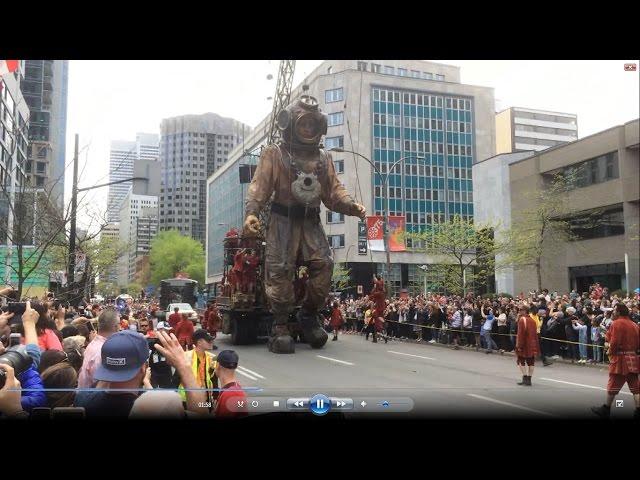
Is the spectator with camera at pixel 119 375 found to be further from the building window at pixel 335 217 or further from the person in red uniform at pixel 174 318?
the person in red uniform at pixel 174 318

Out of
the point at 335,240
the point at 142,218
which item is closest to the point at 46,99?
the point at 142,218

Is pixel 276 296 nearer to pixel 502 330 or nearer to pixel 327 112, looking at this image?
pixel 327 112

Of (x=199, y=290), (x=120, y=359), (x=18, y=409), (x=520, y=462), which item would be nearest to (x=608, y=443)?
(x=520, y=462)

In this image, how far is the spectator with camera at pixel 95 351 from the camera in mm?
3734

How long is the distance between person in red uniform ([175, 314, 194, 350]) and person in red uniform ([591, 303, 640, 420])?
14.8ft

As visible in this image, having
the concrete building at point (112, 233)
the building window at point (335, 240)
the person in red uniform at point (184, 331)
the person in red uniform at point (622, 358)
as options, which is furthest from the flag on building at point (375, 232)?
the concrete building at point (112, 233)

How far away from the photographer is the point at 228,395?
3.31 meters

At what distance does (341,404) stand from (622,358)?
2.50m

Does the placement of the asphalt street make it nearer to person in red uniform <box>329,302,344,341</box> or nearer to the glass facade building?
person in red uniform <box>329,302,344,341</box>

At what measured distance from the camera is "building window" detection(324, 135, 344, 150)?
236 inches

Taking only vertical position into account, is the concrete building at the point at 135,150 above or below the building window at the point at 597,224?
above

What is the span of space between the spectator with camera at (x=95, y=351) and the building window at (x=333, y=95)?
278cm

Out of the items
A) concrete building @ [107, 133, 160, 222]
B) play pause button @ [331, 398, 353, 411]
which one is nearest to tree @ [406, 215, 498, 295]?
concrete building @ [107, 133, 160, 222]
